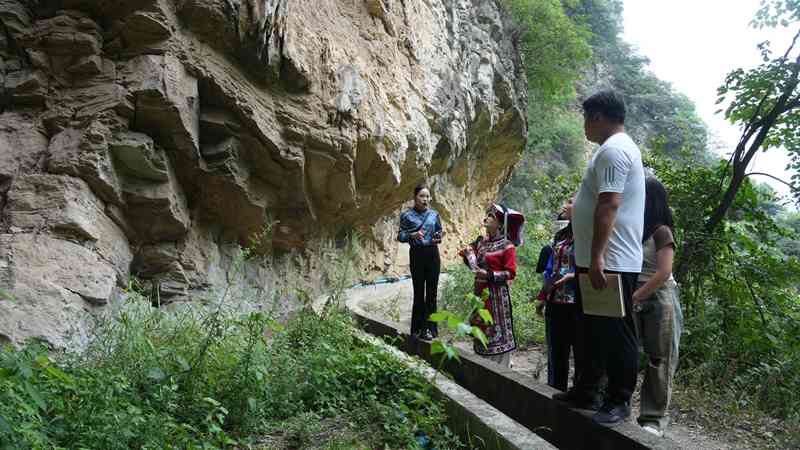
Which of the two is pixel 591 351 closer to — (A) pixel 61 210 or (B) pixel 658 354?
(B) pixel 658 354

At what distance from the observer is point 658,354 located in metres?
3.32

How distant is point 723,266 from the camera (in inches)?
241

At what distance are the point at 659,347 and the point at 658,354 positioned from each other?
0.15 feet

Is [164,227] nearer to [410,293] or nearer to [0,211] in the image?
[0,211]

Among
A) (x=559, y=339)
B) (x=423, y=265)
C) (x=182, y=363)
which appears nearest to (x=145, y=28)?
(x=423, y=265)

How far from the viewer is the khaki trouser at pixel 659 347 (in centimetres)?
324

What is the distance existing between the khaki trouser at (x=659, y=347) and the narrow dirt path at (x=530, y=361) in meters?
0.60

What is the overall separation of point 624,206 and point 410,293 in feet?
30.0

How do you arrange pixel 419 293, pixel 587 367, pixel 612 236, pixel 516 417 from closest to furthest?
pixel 612 236, pixel 587 367, pixel 516 417, pixel 419 293

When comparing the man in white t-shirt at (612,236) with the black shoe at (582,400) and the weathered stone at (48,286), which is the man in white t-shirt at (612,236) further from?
the weathered stone at (48,286)

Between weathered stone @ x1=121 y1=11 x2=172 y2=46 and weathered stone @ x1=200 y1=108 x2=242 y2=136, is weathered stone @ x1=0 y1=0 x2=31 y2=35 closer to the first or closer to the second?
weathered stone @ x1=121 y1=11 x2=172 y2=46

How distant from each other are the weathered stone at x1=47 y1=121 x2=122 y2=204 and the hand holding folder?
4.66 meters

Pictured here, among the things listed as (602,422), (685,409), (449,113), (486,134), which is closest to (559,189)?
(449,113)

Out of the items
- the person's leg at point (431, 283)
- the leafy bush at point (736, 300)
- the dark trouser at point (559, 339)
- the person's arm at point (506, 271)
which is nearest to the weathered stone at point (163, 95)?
the person's leg at point (431, 283)
